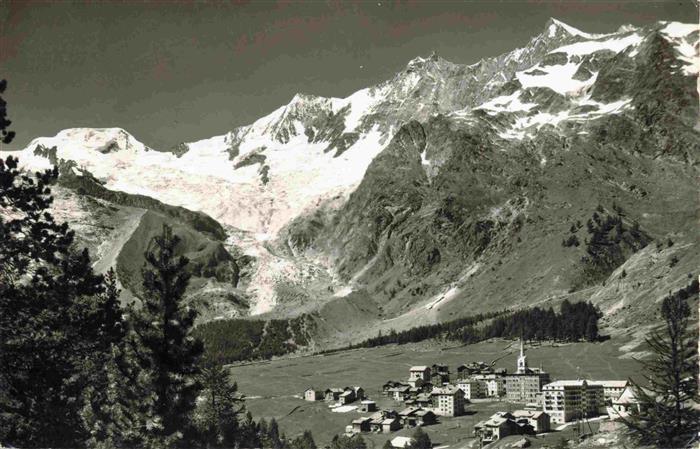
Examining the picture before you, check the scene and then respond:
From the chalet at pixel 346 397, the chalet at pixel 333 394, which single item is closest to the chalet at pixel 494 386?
the chalet at pixel 346 397

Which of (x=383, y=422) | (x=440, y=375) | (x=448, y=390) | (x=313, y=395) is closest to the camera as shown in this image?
A: (x=383, y=422)

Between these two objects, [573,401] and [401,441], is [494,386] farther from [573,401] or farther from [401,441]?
[401,441]

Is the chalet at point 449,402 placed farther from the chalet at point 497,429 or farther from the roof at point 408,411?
the chalet at point 497,429

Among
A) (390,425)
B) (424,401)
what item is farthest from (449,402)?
(390,425)

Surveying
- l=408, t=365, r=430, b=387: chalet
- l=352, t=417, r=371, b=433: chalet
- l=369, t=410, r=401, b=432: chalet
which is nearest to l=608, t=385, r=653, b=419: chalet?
l=369, t=410, r=401, b=432: chalet

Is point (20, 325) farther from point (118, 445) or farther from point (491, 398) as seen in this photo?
point (491, 398)
